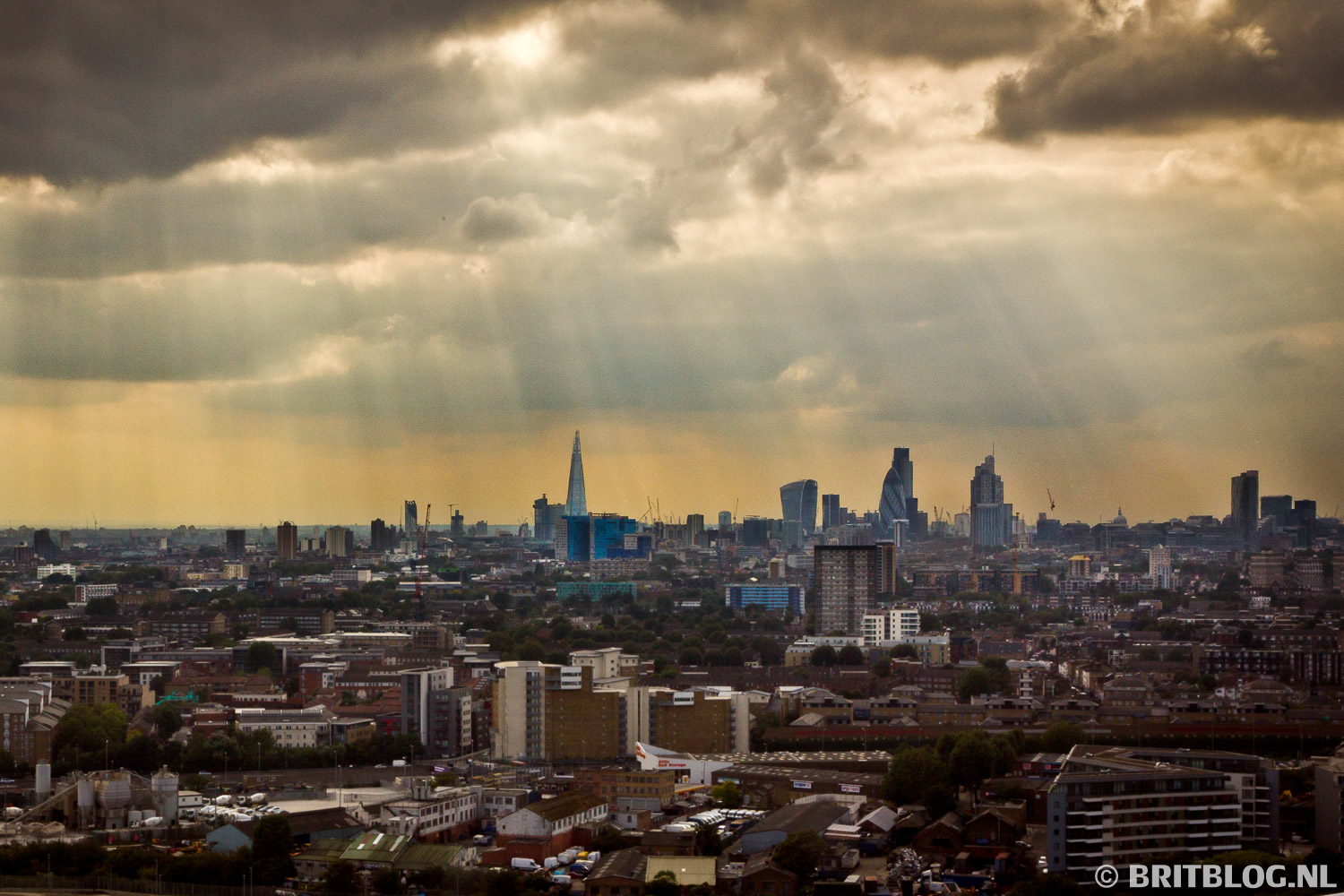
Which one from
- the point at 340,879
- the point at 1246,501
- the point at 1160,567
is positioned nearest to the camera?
the point at 340,879

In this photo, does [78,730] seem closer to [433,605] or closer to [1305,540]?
[433,605]

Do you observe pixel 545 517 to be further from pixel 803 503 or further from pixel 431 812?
pixel 431 812

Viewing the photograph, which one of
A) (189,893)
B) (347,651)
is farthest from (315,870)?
(347,651)

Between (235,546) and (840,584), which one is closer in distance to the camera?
(840,584)

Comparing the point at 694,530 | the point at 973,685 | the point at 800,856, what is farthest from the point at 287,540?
the point at 800,856

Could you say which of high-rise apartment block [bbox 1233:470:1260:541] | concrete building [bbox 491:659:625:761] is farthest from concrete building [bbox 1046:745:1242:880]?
high-rise apartment block [bbox 1233:470:1260:541]

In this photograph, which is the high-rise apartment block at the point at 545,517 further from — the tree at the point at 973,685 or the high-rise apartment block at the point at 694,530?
the tree at the point at 973,685

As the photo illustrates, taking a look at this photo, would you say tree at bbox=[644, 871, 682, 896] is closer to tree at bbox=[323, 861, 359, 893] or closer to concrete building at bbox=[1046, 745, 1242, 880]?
tree at bbox=[323, 861, 359, 893]
